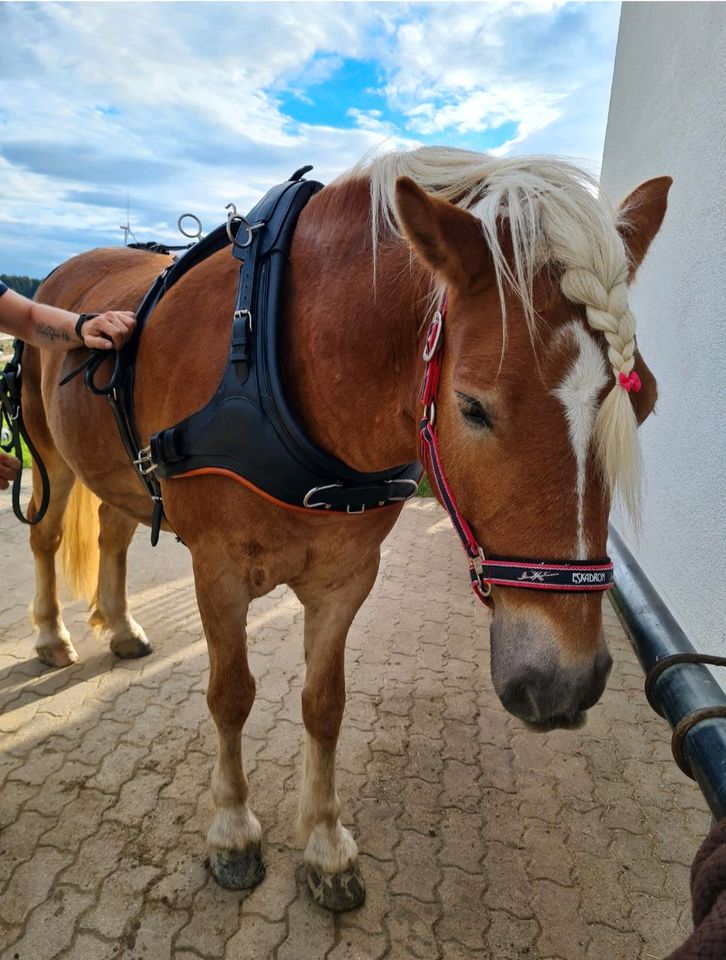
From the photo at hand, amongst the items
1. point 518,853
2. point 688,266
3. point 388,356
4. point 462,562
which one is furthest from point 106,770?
point 688,266

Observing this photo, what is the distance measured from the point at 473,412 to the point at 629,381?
11.0 inches

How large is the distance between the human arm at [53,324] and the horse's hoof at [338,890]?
1.86 meters

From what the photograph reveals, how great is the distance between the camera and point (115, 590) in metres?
3.14

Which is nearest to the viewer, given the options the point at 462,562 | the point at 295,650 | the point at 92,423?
the point at 92,423

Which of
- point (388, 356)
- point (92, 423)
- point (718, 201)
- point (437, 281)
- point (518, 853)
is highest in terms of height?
point (718, 201)

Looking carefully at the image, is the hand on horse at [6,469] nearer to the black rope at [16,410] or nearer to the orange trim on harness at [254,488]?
the black rope at [16,410]

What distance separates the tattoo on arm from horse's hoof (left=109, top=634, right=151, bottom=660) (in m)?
1.73

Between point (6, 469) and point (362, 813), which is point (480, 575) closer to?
point (362, 813)

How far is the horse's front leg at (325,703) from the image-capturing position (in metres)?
1.95

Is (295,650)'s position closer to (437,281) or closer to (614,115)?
(437,281)

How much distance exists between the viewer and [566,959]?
5.63 feet

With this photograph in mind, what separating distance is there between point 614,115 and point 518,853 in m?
5.30

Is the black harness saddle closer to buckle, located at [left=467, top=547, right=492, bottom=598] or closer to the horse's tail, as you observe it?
buckle, located at [left=467, top=547, right=492, bottom=598]

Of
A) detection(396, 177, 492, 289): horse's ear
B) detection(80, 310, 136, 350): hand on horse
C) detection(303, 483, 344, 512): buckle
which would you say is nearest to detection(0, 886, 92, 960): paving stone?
detection(303, 483, 344, 512): buckle
